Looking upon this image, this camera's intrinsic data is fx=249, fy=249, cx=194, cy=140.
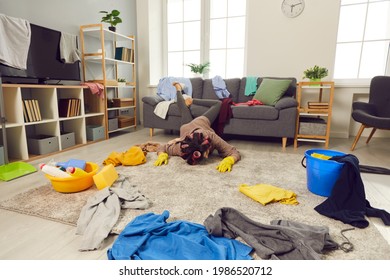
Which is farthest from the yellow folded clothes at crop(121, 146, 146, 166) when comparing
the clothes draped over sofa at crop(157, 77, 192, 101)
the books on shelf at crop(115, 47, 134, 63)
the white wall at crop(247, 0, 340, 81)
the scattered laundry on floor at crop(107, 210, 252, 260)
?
the white wall at crop(247, 0, 340, 81)

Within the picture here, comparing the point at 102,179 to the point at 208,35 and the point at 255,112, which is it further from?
the point at 208,35

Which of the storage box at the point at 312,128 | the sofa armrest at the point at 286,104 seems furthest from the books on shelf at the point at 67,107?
the storage box at the point at 312,128

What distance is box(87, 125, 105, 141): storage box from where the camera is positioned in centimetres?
306

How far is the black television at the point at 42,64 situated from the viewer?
7.47 ft

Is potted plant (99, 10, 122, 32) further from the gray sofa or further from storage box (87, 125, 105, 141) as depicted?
storage box (87, 125, 105, 141)

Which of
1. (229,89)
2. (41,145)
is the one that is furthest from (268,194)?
(229,89)

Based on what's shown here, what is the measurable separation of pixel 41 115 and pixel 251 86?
253 centimetres

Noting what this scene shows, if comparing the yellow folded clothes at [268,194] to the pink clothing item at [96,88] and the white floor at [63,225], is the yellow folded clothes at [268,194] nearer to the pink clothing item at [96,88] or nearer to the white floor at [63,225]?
the white floor at [63,225]

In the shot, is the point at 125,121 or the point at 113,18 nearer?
the point at 113,18

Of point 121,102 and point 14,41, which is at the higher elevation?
point 14,41

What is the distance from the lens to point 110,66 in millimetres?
3744

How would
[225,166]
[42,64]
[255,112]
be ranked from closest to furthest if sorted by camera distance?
[225,166] < [42,64] < [255,112]

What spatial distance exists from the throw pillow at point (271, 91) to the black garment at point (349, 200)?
70.1 inches
